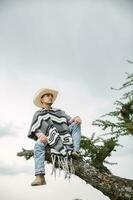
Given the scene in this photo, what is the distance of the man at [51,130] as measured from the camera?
6.82 m

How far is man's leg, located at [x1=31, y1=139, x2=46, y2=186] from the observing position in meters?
6.63

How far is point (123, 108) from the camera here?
8.72 meters

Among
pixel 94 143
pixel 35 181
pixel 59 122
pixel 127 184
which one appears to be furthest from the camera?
pixel 94 143

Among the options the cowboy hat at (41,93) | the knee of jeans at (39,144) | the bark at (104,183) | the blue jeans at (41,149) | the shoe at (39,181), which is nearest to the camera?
the shoe at (39,181)

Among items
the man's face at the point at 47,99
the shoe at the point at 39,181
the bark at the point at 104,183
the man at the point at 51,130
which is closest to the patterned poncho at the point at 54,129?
the man at the point at 51,130

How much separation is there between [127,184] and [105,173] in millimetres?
411

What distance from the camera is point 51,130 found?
6852 mm

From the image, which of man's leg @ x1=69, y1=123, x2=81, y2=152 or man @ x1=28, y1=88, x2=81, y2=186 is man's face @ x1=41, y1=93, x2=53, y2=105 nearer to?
man @ x1=28, y1=88, x2=81, y2=186

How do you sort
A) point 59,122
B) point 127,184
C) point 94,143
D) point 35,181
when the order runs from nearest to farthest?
point 35,181 < point 59,122 < point 127,184 < point 94,143

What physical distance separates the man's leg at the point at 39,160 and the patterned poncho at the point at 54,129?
0.15 metres

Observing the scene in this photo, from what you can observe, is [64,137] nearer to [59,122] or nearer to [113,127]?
[59,122]

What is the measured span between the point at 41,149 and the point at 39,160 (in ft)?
0.54

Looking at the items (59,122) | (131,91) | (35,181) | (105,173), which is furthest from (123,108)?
(35,181)

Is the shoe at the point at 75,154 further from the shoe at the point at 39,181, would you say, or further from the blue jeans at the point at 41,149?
the shoe at the point at 39,181
